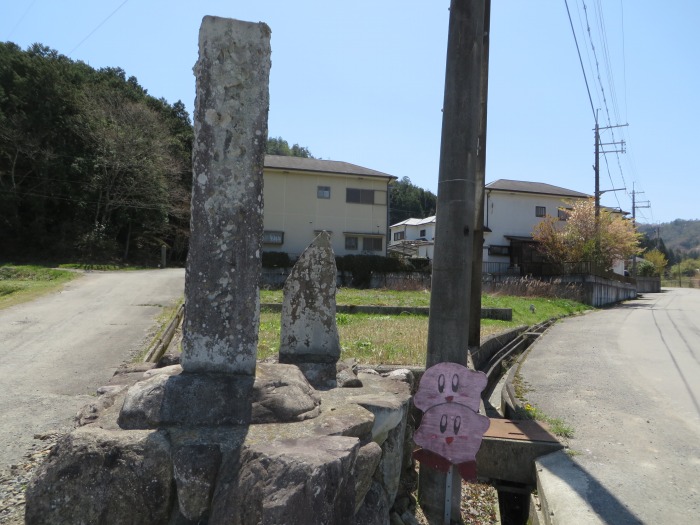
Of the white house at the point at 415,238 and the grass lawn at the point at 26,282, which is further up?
the white house at the point at 415,238

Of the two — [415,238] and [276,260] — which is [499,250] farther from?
[276,260]

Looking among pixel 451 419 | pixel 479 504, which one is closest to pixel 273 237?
pixel 479 504

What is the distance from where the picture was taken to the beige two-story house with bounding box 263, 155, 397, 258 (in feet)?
105

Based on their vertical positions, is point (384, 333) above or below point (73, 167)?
below

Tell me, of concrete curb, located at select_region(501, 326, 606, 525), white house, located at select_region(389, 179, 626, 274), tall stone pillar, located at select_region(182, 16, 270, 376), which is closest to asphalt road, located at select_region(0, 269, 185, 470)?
tall stone pillar, located at select_region(182, 16, 270, 376)

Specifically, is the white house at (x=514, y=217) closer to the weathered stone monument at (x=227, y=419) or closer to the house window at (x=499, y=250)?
the house window at (x=499, y=250)

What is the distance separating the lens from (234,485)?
271 cm

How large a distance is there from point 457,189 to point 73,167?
34679 millimetres

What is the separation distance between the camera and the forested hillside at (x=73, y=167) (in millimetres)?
32719

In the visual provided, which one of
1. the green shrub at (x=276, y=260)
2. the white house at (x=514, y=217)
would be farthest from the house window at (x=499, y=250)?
the green shrub at (x=276, y=260)

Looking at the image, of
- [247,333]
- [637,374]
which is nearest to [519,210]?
[637,374]

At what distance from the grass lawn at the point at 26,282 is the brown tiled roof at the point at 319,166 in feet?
44.1

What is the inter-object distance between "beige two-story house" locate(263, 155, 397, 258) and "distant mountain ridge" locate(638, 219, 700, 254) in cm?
13252

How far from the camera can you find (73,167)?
3334 cm
